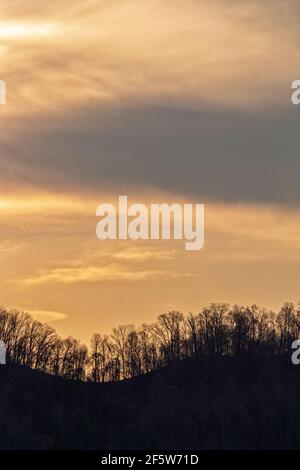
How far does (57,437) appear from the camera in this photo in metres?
195

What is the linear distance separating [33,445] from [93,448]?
11733 millimetres
